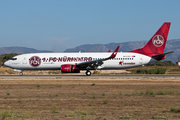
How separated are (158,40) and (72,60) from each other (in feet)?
46.9

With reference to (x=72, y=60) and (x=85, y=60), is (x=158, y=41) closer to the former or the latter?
(x=85, y=60)

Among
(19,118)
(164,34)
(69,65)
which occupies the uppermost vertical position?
(164,34)

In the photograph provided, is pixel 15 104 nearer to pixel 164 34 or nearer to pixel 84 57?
pixel 84 57

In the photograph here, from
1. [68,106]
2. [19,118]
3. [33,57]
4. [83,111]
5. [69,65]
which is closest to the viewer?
[19,118]

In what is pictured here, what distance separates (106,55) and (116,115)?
97.6 feet

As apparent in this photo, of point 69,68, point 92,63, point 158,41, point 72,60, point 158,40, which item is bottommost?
point 69,68

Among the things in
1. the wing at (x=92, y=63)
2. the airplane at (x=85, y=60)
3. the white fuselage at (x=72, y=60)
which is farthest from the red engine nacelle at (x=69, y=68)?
the white fuselage at (x=72, y=60)

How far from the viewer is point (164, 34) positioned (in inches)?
1674

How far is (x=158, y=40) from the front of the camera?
140 feet

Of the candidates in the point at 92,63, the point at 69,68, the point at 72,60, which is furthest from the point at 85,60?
the point at 69,68

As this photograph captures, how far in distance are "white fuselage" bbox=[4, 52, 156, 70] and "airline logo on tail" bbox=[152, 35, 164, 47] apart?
3.03m

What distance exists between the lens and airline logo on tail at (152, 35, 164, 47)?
1673 inches

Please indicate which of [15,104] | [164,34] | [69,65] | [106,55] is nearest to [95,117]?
[15,104]

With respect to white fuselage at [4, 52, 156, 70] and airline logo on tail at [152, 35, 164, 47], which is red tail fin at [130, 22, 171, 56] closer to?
airline logo on tail at [152, 35, 164, 47]
